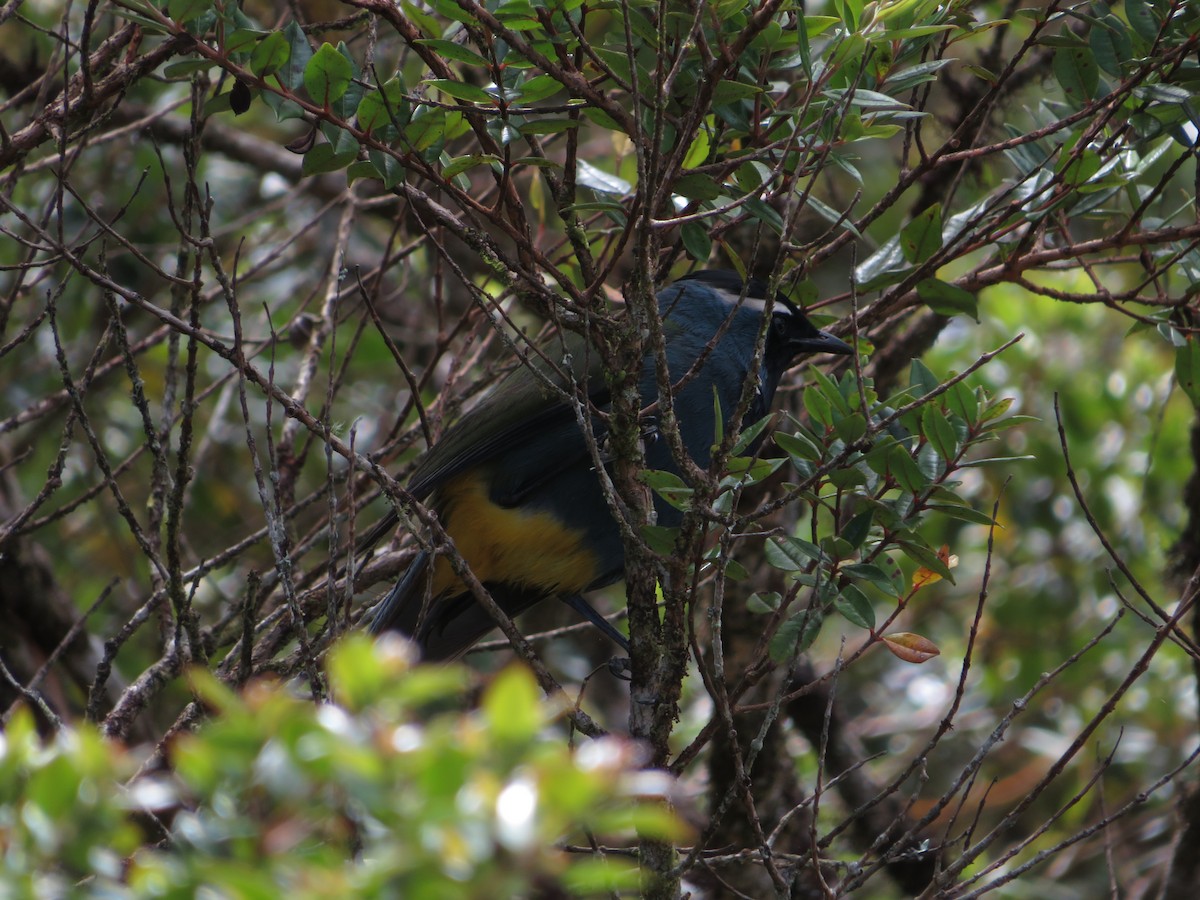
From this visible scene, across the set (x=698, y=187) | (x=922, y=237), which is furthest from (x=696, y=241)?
(x=922, y=237)

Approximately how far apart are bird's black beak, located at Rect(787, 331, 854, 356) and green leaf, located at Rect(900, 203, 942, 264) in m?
0.87

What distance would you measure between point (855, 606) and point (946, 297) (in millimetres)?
929

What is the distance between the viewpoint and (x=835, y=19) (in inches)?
106

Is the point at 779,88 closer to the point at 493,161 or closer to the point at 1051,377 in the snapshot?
the point at 493,161

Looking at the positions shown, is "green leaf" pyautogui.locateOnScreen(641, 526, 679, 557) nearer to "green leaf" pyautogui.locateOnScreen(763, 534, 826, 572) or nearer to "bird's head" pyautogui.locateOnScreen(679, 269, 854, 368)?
"green leaf" pyautogui.locateOnScreen(763, 534, 826, 572)

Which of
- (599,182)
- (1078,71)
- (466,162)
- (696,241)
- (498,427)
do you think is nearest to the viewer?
(466,162)

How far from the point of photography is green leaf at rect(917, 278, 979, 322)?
10.6 feet

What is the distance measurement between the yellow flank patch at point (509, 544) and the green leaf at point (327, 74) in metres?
1.68

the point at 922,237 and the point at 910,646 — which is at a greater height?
the point at 922,237

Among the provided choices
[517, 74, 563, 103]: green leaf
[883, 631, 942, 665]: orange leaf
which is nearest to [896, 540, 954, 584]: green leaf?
[883, 631, 942, 665]: orange leaf

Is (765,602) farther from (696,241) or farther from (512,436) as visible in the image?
(512,436)

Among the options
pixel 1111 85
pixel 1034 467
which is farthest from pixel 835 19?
pixel 1034 467

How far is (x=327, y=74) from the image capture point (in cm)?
273

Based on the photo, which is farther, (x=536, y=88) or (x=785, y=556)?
(x=785, y=556)
